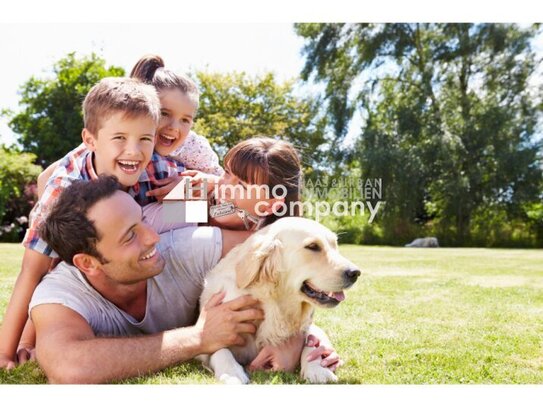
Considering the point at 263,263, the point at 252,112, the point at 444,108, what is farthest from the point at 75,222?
the point at 444,108

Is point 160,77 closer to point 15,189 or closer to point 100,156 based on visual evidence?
point 100,156

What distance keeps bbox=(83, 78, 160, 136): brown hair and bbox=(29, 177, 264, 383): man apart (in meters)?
0.40

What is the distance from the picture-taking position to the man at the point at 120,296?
2404 millimetres

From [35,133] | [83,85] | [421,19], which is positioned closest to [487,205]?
[421,19]

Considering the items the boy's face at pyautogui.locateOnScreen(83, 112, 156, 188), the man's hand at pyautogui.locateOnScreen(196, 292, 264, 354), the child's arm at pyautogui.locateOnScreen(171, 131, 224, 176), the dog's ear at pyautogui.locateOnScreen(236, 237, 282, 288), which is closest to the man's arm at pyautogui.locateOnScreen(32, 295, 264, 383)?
the man's hand at pyautogui.locateOnScreen(196, 292, 264, 354)

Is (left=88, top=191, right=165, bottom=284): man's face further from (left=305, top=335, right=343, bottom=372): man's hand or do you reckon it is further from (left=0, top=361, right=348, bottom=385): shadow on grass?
(left=305, top=335, right=343, bottom=372): man's hand

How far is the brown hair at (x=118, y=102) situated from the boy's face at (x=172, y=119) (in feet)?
0.69

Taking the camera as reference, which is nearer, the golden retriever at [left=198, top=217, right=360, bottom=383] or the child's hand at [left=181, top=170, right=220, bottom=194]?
the golden retriever at [left=198, top=217, right=360, bottom=383]

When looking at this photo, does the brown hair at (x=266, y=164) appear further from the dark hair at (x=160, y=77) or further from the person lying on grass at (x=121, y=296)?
the dark hair at (x=160, y=77)

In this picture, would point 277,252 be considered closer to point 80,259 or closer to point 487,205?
point 80,259

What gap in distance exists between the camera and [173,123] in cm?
329

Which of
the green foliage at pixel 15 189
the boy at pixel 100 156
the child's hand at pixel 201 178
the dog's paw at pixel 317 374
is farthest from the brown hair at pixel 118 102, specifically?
the dog's paw at pixel 317 374

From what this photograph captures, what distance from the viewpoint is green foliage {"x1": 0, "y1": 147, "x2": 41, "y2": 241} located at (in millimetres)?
4057
